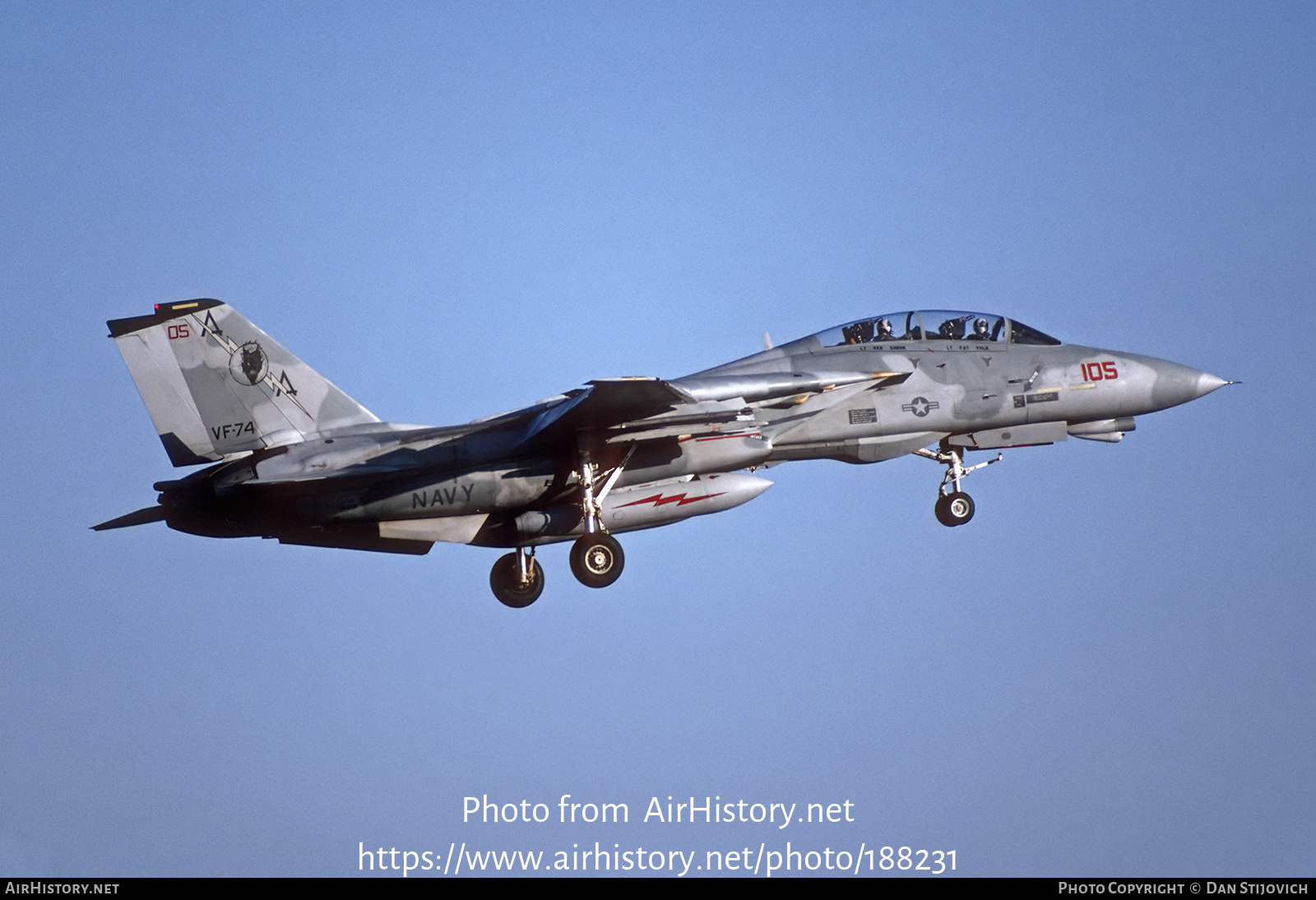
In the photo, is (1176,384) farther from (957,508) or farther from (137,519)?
(137,519)

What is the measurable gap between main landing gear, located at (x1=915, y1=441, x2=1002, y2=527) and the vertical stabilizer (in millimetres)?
7871

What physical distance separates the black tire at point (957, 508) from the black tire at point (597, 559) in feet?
15.1

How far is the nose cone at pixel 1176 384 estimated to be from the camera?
2048cm

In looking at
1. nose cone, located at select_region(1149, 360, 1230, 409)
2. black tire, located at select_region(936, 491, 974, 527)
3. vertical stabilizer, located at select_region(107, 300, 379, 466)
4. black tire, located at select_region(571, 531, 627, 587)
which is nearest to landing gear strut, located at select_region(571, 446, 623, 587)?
black tire, located at select_region(571, 531, 627, 587)

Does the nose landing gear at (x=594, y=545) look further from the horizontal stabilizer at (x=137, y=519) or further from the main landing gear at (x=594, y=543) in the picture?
the horizontal stabilizer at (x=137, y=519)

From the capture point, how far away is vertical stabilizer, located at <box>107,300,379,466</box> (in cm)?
1805

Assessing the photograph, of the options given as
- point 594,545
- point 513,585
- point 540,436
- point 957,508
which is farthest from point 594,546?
point 957,508

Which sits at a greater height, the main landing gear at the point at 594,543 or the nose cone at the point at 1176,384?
the nose cone at the point at 1176,384

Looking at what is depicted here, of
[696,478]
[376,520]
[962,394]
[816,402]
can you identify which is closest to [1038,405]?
[962,394]

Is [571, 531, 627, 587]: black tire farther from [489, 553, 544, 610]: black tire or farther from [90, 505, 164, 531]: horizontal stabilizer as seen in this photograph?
[90, 505, 164, 531]: horizontal stabilizer

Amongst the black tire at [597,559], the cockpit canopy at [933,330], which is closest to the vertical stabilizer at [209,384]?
the black tire at [597,559]

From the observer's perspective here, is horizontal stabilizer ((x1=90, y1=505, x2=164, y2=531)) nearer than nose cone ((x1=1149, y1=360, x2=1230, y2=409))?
Yes

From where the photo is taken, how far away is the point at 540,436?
1806 cm
